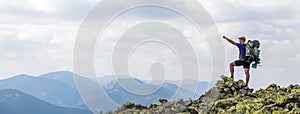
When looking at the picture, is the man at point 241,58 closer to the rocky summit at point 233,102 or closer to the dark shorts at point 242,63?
the dark shorts at point 242,63

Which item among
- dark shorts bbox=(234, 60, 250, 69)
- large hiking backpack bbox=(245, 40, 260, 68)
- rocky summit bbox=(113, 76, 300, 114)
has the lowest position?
rocky summit bbox=(113, 76, 300, 114)

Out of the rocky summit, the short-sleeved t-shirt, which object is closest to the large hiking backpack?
the short-sleeved t-shirt

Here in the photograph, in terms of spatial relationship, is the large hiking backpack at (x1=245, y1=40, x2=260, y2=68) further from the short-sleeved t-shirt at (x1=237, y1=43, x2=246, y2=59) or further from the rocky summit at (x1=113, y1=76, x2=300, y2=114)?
the rocky summit at (x1=113, y1=76, x2=300, y2=114)

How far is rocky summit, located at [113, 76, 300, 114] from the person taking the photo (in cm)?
1750

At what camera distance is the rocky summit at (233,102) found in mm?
17500

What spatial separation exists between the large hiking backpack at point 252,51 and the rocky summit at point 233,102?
4.57ft

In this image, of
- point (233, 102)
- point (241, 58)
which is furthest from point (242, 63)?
point (233, 102)

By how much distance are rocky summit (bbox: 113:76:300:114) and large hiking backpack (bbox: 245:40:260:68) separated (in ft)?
4.57

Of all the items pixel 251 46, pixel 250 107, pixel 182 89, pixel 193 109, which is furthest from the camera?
pixel 251 46

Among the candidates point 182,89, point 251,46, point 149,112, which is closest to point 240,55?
point 251,46

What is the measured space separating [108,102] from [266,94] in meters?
7.28

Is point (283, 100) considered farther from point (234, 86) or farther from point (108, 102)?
point (108, 102)

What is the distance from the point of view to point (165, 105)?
20.0 meters

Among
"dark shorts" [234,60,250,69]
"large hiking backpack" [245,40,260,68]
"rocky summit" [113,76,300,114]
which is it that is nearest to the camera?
"rocky summit" [113,76,300,114]
